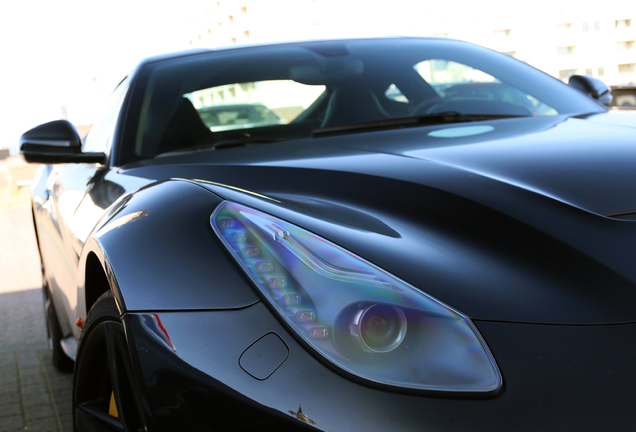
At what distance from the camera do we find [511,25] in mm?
82938

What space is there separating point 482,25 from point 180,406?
88051 mm

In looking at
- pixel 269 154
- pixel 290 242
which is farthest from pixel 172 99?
pixel 290 242

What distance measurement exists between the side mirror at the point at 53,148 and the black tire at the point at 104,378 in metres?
0.92

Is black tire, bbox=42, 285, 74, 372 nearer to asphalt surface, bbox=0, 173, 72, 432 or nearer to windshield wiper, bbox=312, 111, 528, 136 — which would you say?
asphalt surface, bbox=0, 173, 72, 432

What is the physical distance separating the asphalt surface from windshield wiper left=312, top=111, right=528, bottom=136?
166 cm

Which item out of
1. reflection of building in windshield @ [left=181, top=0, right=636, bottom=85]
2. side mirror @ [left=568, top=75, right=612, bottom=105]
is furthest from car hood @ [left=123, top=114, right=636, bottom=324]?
reflection of building in windshield @ [left=181, top=0, right=636, bottom=85]

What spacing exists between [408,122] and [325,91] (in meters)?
0.53

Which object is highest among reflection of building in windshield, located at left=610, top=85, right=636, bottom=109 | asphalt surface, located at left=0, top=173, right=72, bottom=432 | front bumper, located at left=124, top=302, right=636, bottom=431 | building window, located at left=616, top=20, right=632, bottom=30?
front bumper, located at left=124, top=302, right=636, bottom=431

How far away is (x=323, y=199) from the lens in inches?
55.7

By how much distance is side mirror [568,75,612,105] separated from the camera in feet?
10.1

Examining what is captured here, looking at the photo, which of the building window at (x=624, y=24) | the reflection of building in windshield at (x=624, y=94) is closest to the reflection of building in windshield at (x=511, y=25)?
the building window at (x=624, y=24)

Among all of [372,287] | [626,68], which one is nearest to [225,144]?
[372,287]

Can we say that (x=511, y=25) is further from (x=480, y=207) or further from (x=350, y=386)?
(x=350, y=386)

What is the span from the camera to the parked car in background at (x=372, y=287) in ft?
3.19
